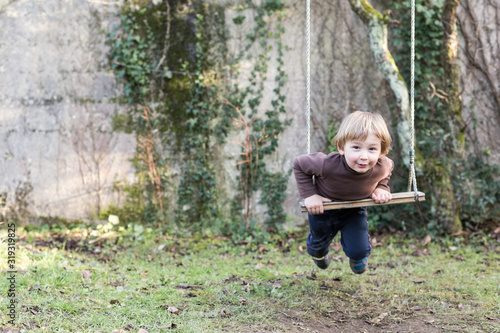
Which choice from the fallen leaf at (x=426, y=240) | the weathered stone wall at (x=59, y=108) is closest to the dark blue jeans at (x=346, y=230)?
the fallen leaf at (x=426, y=240)

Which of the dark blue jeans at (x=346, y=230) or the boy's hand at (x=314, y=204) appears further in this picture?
the dark blue jeans at (x=346, y=230)

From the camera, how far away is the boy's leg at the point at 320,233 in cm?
361

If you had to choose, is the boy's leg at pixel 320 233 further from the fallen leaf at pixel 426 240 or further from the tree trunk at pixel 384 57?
the tree trunk at pixel 384 57

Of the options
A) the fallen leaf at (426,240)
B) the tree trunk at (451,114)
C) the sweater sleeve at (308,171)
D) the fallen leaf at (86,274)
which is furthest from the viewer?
the tree trunk at (451,114)

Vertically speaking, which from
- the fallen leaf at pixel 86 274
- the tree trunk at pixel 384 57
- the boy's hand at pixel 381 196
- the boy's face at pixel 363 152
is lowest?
the fallen leaf at pixel 86 274

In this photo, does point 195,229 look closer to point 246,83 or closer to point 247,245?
point 247,245

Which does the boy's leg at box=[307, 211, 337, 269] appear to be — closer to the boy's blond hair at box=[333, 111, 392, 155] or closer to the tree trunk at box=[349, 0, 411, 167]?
the boy's blond hair at box=[333, 111, 392, 155]

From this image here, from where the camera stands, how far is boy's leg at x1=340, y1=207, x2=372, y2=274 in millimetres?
3521

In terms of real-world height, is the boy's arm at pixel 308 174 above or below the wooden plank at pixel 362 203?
above

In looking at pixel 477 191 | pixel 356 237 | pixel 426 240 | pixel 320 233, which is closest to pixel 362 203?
pixel 356 237

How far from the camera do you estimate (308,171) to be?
11.1 ft

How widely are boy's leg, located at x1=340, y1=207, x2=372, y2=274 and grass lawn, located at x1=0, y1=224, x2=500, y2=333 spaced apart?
40 cm

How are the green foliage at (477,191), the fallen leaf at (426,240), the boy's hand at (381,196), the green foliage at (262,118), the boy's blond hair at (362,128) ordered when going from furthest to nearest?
the green foliage at (262,118) → the green foliage at (477,191) → the fallen leaf at (426,240) → the boy's hand at (381,196) → the boy's blond hair at (362,128)

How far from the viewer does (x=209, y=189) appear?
623cm
